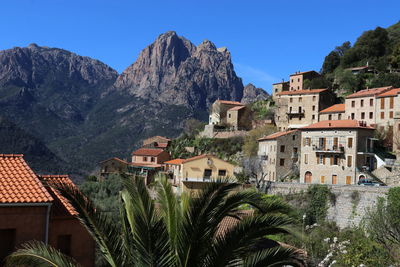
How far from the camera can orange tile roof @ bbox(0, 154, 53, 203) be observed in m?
12.1

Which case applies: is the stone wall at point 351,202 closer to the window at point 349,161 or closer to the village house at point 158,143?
the window at point 349,161

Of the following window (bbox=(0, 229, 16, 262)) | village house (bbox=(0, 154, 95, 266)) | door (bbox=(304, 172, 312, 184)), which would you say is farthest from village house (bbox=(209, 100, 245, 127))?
window (bbox=(0, 229, 16, 262))

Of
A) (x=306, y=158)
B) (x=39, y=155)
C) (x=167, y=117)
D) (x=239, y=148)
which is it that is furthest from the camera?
(x=167, y=117)

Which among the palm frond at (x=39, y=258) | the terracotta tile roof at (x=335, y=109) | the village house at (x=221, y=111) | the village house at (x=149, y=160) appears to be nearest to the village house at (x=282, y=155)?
the terracotta tile roof at (x=335, y=109)

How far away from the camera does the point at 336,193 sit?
43.0 m

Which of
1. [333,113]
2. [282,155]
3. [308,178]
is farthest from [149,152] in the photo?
[308,178]

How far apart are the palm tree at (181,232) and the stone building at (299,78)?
7570 centimetres

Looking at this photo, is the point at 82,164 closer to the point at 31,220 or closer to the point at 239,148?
the point at 239,148

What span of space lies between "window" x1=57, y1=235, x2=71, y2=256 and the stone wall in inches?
1236

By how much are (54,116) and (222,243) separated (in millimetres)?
195633

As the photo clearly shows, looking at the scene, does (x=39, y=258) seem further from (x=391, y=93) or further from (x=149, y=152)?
(x=149, y=152)

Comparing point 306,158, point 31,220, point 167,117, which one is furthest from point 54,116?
point 31,220

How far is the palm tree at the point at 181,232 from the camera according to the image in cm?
816

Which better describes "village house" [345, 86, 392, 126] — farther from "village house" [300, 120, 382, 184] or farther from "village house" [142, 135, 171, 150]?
"village house" [142, 135, 171, 150]
